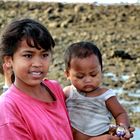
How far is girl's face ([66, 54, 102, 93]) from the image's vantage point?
365 cm

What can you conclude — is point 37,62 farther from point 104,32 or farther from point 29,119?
point 104,32

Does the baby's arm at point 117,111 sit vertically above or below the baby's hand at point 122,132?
above

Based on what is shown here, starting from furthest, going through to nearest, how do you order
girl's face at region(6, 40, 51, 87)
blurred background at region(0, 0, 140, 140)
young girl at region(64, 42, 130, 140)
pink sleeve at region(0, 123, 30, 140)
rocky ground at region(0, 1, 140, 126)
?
rocky ground at region(0, 1, 140, 126) < blurred background at region(0, 0, 140, 140) < young girl at region(64, 42, 130, 140) < girl's face at region(6, 40, 51, 87) < pink sleeve at region(0, 123, 30, 140)

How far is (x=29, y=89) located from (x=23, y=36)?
0.89ft

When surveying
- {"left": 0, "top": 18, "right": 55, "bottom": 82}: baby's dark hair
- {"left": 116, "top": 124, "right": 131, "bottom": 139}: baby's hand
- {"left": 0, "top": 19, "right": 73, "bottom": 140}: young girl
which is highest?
{"left": 0, "top": 18, "right": 55, "bottom": 82}: baby's dark hair

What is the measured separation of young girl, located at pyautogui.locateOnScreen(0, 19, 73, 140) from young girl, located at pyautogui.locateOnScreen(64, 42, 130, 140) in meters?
0.30

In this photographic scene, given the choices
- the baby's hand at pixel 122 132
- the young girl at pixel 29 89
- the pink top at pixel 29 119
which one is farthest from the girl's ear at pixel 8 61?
the baby's hand at pixel 122 132

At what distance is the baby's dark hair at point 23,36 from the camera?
3164mm

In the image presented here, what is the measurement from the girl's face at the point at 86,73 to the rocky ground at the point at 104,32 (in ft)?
13.0

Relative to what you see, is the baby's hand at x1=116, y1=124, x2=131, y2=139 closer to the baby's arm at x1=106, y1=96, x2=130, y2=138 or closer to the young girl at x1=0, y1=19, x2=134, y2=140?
the baby's arm at x1=106, y1=96, x2=130, y2=138

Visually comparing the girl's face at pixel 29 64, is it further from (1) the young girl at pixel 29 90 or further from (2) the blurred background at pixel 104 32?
(2) the blurred background at pixel 104 32

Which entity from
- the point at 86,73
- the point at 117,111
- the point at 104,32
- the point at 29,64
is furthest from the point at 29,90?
the point at 104,32

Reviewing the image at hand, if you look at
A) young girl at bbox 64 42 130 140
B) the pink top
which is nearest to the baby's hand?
young girl at bbox 64 42 130 140

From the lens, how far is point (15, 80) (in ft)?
10.7
